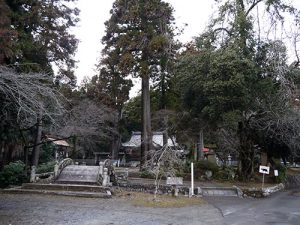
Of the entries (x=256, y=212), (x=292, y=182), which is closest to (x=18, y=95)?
(x=256, y=212)

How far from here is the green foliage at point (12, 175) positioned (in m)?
18.5

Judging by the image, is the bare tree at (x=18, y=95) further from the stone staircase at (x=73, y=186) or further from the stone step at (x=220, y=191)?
the stone step at (x=220, y=191)


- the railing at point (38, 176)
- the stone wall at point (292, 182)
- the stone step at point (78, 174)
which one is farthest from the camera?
the stone wall at point (292, 182)

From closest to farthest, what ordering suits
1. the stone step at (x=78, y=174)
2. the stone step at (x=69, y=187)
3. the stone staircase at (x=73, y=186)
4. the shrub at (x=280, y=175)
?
the stone staircase at (x=73, y=186) → the stone step at (x=69, y=187) → the stone step at (x=78, y=174) → the shrub at (x=280, y=175)

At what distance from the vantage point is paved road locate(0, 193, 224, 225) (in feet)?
34.7

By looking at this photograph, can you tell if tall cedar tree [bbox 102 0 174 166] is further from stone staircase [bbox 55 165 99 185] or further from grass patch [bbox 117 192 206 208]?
grass patch [bbox 117 192 206 208]

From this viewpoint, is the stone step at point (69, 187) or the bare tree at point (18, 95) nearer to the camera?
the bare tree at point (18, 95)

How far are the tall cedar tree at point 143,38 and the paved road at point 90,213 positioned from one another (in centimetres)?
1212

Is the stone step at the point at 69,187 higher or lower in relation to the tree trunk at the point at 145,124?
lower

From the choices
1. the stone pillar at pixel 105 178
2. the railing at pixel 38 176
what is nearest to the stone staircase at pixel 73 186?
the stone pillar at pixel 105 178

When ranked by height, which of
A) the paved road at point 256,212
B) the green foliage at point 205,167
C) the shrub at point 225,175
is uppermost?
the green foliage at point 205,167

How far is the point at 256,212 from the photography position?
13.7 m

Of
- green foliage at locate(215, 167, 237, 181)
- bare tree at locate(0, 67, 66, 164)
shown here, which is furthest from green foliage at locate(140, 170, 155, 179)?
bare tree at locate(0, 67, 66, 164)

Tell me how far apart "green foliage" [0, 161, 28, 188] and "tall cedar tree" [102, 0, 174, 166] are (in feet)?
31.5
